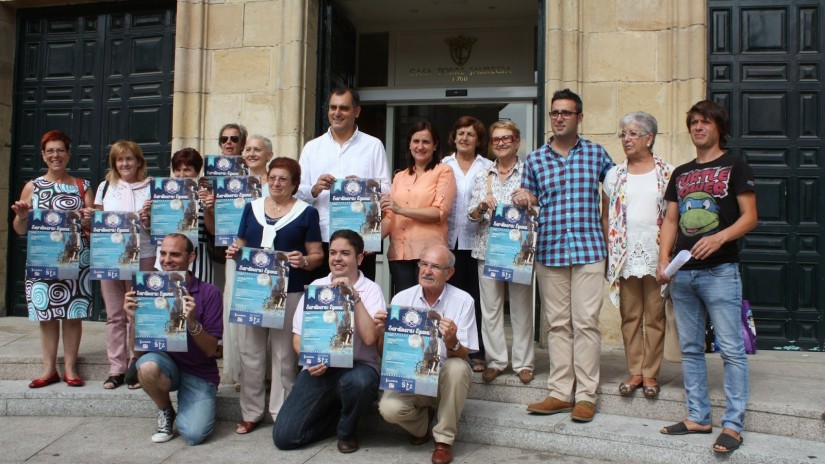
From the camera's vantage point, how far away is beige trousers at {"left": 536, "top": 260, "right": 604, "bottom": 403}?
4723 mm

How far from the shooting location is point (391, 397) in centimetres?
448

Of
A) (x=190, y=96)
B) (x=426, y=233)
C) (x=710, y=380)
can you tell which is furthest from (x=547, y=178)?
(x=190, y=96)

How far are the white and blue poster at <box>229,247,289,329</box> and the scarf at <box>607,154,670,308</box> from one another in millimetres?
2192

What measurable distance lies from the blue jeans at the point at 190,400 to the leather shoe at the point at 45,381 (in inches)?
60.3

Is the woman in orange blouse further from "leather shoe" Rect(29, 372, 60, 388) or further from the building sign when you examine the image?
the building sign

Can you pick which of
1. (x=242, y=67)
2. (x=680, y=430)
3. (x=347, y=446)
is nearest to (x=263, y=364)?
(x=347, y=446)

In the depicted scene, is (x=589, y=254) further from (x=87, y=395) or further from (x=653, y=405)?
(x=87, y=395)

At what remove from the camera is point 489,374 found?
16.9 feet

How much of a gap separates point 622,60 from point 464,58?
272cm

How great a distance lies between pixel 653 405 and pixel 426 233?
194 cm

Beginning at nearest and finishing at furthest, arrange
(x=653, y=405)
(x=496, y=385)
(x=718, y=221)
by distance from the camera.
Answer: (x=718, y=221) → (x=653, y=405) → (x=496, y=385)

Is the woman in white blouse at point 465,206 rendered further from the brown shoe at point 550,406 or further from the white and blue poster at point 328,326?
the white and blue poster at point 328,326

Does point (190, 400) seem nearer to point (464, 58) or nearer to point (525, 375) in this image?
point (525, 375)

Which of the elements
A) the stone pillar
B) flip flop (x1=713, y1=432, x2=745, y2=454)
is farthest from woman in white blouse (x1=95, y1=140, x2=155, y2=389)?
flip flop (x1=713, y1=432, x2=745, y2=454)
